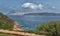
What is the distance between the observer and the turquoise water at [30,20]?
11898 millimetres

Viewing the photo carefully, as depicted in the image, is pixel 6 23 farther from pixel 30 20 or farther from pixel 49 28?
pixel 49 28

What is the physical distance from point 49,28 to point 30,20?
0.97 m

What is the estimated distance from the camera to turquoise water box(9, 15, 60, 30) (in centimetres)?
1190

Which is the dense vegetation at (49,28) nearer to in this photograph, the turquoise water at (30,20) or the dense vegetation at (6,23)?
the turquoise water at (30,20)

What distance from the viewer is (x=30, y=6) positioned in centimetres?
1216

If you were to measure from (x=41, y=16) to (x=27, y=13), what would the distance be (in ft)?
2.10

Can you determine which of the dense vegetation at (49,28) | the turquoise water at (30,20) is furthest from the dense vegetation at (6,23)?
the dense vegetation at (49,28)

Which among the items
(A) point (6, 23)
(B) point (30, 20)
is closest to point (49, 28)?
(B) point (30, 20)

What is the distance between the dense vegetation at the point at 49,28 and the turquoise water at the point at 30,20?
9.9 inches

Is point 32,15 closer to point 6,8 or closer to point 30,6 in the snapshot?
point 30,6

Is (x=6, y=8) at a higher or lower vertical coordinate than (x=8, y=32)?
higher

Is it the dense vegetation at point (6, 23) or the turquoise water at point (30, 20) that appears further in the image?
the dense vegetation at point (6, 23)

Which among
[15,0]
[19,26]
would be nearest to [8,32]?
[19,26]

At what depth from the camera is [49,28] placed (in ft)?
38.1
